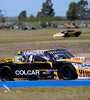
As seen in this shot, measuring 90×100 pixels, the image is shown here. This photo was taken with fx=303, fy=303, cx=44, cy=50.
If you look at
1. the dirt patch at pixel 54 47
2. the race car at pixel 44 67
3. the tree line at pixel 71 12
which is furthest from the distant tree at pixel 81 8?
the race car at pixel 44 67

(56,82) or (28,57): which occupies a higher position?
(28,57)

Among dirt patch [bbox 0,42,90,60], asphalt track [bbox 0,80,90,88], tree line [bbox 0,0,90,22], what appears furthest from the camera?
tree line [bbox 0,0,90,22]

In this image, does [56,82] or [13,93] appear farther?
[56,82]

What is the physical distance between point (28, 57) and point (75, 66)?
1791 mm

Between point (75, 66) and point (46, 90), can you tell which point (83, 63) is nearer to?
point (75, 66)

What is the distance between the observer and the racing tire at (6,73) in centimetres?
1066

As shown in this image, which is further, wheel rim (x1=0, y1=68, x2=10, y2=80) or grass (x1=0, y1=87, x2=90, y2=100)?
wheel rim (x1=0, y1=68, x2=10, y2=80)

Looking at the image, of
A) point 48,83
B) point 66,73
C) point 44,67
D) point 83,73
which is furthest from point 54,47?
point 83,73

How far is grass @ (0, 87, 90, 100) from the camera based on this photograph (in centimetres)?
846

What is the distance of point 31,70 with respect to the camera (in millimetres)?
10523

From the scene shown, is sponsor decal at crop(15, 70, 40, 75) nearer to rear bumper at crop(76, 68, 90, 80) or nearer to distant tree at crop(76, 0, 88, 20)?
rear bumper at crop(76, 68, 90, 80)

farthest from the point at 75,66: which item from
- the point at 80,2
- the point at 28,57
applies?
the point at 80,2

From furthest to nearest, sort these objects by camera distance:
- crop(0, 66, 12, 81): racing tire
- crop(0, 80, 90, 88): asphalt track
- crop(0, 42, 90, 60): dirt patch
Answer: crop(0, 42, 90, 60): dirt patch → crop(0, 66, 12, 81): racing tire → crop(0, 80, 90, 88): asphalt track

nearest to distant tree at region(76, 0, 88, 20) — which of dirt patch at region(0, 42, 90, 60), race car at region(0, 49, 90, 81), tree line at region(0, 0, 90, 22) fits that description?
tree line at region(0, 0, 90, 22)
